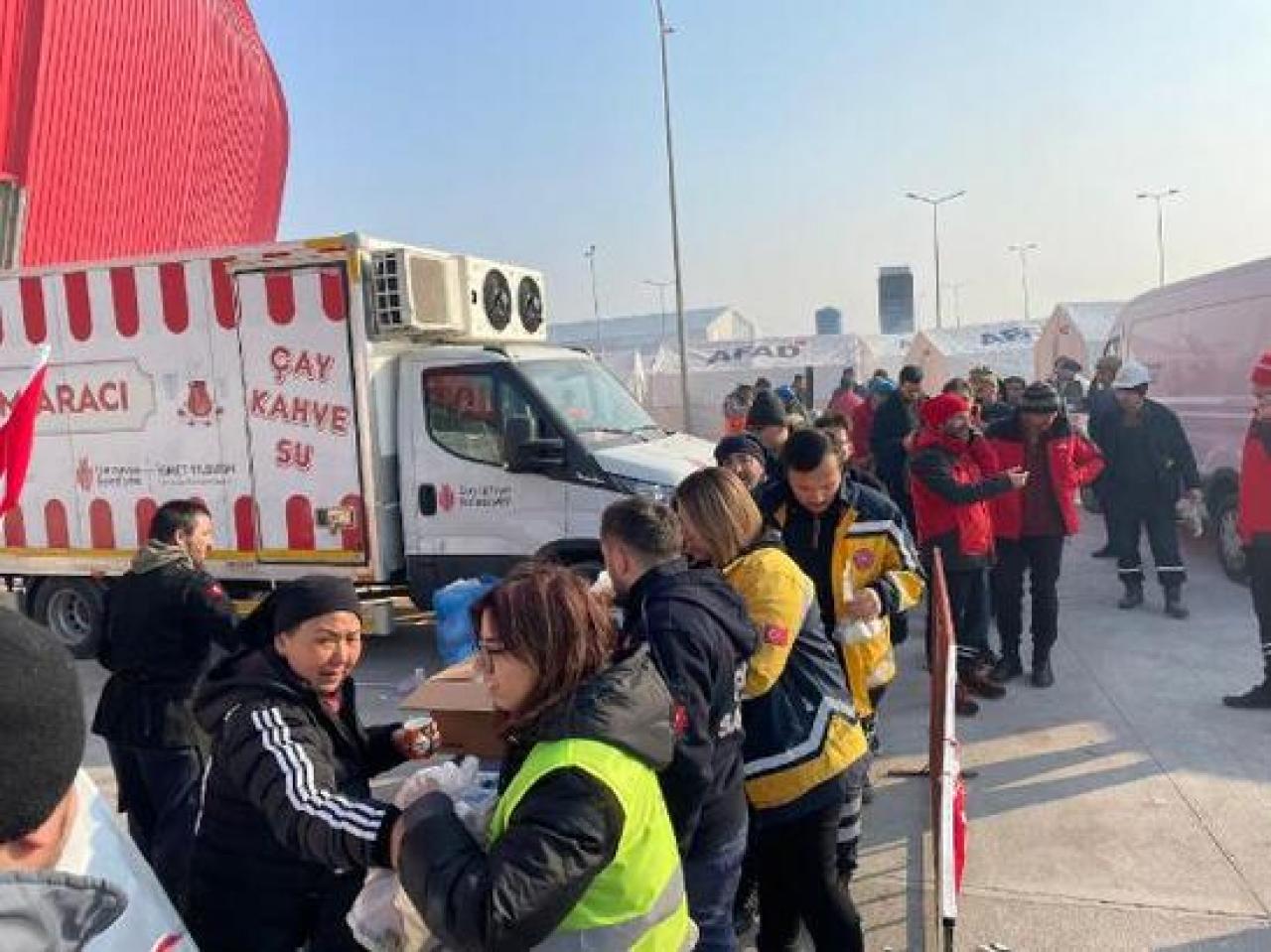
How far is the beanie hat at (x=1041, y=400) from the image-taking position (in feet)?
21.0

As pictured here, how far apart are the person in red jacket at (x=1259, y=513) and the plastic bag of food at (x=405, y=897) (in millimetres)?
5083

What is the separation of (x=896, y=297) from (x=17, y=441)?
10682 centimetres

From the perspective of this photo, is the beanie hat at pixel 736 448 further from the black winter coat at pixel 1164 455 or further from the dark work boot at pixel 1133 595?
the dark work boot at pixel 1133 595

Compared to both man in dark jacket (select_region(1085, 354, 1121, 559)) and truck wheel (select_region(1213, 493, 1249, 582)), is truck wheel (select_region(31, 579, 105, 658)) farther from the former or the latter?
truck wheel (select_region(1213, 493, 1249, 582))

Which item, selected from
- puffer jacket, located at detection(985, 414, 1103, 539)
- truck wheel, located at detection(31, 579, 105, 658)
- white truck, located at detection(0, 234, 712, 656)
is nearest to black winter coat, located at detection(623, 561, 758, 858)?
puffer jacket, located at detection(985, 414, 1103, 539)

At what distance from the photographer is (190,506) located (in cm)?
415

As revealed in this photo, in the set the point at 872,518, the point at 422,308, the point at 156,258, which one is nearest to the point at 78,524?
the point at 156,258

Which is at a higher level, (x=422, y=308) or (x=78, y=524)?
(x=422, y=308)

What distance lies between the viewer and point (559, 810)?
1.70 meters

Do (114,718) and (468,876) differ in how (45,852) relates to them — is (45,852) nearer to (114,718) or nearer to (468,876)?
(468,876)

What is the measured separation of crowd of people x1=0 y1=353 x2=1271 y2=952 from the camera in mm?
1672

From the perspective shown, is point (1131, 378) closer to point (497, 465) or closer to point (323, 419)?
point (497, 465)

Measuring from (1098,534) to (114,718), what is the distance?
1021cm

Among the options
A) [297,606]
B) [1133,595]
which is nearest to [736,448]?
[297,606]
